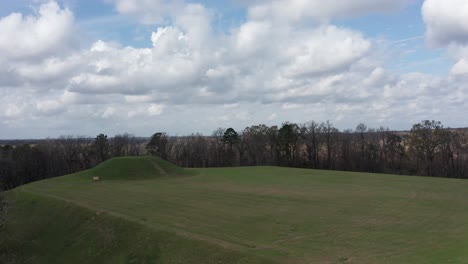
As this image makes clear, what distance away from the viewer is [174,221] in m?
23.0

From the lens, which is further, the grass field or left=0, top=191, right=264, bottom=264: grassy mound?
left=0, top=191, right=264, bottom=264: grassy mound

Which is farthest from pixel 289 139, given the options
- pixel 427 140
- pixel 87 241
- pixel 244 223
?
pixel 87 241

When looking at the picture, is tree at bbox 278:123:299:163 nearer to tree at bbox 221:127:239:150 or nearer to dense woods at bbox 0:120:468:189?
dense woods at bbox 0:120:468:189

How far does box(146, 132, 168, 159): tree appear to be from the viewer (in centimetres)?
9181

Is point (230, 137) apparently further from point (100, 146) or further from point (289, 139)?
point (100, 146)

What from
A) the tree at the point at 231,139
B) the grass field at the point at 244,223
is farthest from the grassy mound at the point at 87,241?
the tree at the point at 231,139

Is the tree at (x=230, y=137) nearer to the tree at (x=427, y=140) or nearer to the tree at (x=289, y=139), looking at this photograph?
the tree at (x=289, y=139)

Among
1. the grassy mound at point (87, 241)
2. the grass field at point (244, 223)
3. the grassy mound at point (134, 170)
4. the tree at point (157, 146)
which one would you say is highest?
the tree at point (157, 146)

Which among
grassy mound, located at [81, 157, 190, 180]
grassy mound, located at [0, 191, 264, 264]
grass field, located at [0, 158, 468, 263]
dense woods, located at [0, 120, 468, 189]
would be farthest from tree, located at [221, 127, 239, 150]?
grassy mound, located at [0, 191, 264, 264]

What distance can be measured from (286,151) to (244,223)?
65087 millimetres

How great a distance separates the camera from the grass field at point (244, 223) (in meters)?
16.7

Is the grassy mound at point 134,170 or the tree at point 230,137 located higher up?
the tree at point 230,137

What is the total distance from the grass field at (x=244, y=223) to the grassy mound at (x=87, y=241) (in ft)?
0.24

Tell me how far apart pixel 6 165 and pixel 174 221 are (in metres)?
65.9
